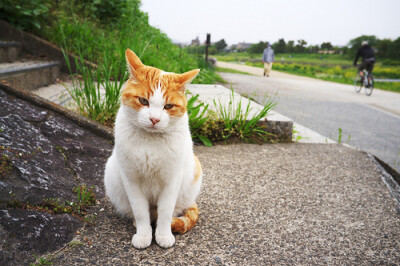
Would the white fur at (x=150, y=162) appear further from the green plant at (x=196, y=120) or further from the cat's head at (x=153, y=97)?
the green plant at (x=196, y=120)

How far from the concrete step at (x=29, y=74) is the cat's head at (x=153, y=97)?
2.43 metres

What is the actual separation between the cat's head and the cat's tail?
68 centimetres

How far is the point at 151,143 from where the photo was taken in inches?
64.1

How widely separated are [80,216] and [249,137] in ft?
8.15

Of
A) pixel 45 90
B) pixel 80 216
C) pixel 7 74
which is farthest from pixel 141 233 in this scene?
pixel 45 90

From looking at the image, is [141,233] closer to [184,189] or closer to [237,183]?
[184,189]

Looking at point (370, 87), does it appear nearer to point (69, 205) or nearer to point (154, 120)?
point (154, 120)

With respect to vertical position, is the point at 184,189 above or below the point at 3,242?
above

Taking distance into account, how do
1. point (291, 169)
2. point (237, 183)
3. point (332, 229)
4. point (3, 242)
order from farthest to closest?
point (291, 169) → point (237, 183) → point (332, 229) → point (3, 242)

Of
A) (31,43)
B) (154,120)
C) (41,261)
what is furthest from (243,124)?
(31,43)

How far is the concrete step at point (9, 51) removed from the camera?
4160 mm

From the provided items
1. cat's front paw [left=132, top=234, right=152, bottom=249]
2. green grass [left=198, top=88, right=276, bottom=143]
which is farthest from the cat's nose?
green grass [left=198, top=88, right=276, bottom=143]

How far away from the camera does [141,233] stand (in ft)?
5.75

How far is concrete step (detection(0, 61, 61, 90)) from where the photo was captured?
356 cm
